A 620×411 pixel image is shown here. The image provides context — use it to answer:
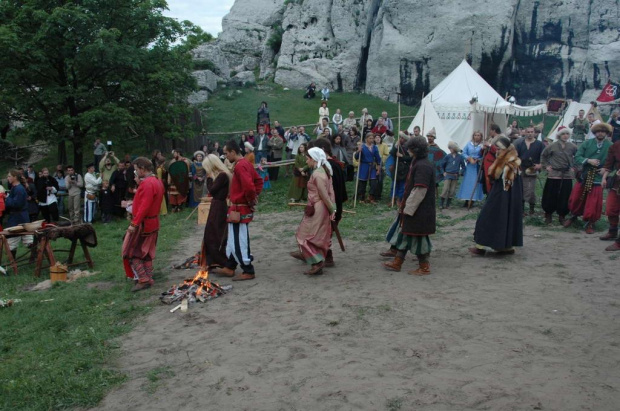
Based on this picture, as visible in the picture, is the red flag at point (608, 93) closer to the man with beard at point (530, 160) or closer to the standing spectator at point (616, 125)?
the standing spectator at point (616, 125)

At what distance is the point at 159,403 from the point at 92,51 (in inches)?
551

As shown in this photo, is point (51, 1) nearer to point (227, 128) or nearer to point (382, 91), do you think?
point (227, 128)

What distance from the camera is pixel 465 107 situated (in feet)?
62.4

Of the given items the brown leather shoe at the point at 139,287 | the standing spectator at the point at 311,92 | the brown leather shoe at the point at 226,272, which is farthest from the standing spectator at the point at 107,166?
the standing spectator at the point at 311,92

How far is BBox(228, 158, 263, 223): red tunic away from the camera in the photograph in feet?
23.6

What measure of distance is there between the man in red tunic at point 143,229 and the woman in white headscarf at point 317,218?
76.9 inches

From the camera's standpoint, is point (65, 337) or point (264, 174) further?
point (264, 174)

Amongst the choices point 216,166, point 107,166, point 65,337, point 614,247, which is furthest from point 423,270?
point 107,166

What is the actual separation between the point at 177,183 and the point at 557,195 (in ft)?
29.5

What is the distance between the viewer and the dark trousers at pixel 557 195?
10.2 m

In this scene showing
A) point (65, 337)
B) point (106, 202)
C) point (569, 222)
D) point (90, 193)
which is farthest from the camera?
point (90, 193)

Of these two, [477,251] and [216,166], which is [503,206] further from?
[216,166]

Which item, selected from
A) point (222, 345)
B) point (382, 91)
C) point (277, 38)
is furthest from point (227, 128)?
point (222, 345)

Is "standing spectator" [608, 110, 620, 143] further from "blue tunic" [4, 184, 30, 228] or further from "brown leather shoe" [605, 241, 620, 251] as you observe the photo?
"blue tunic" [4, 184, 30, 228]
